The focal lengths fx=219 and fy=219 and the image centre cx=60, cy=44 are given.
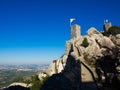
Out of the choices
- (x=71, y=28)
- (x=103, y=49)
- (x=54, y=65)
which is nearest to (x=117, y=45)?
(x=103, y=49)

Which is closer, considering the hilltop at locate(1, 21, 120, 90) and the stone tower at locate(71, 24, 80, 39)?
the hilltop at locate(1, 21, 120, 90)

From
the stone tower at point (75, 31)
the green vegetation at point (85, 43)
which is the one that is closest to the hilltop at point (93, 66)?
the green vegetation at point (85, 43)

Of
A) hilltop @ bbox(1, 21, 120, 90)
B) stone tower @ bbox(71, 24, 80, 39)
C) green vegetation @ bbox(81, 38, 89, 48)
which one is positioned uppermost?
stone tower @ bbox(71, 24, 80, 39)

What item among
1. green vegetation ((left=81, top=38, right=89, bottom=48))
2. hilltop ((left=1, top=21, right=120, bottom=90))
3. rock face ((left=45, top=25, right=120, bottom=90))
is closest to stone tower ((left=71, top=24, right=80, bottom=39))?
hilltop ((left=1, top=21, right=120, bottom=90))

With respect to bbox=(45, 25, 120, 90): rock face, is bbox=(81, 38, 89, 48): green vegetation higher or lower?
higher

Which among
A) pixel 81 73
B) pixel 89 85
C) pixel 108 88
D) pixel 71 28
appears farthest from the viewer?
pixel 71 28

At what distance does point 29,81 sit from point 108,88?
45101 mm

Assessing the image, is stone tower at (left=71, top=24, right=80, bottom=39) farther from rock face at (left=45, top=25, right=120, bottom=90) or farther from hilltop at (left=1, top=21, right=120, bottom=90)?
rock face at (left=45, top=25, right=120, bottom=90)

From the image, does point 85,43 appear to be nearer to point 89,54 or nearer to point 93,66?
point 89,54

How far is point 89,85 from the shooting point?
44156mm

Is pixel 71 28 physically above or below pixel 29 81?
above

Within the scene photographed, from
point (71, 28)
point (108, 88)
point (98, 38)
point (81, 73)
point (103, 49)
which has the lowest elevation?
point (108, 88)

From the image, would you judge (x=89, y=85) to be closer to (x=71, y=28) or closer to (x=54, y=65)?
(x=71, y=28)

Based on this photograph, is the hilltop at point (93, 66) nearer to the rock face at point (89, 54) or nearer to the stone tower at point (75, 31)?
the rock face at point (89, 54)
